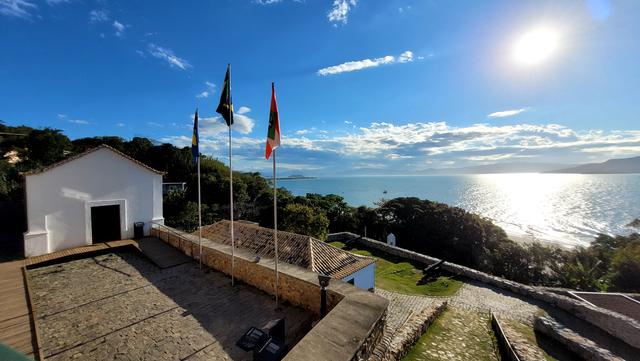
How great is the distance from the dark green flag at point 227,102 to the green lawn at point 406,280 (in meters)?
14.5

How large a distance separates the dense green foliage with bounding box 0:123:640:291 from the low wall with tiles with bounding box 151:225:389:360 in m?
15.9

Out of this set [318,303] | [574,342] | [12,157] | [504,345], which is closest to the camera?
[318,303]

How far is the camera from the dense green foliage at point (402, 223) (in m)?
22.5

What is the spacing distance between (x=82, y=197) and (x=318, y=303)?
11.3 metres

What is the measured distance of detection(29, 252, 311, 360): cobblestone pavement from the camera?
5055 millimetres

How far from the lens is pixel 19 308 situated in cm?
636

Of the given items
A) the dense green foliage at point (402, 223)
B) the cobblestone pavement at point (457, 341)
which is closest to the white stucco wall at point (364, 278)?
the cobblestone pavement at point (457, 341)

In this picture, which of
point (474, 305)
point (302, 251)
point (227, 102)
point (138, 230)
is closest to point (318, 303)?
point (227, 102)

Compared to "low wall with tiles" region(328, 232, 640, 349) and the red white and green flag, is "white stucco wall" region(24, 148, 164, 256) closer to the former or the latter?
the red white and green flag

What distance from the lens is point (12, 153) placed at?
3578cm

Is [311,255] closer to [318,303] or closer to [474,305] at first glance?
[318,303]

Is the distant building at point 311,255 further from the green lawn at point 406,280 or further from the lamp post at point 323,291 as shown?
the lamp post at point 323,291

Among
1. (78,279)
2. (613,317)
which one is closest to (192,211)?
(78,279)

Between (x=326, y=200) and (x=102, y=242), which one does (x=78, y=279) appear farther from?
(x=326, y=200)
